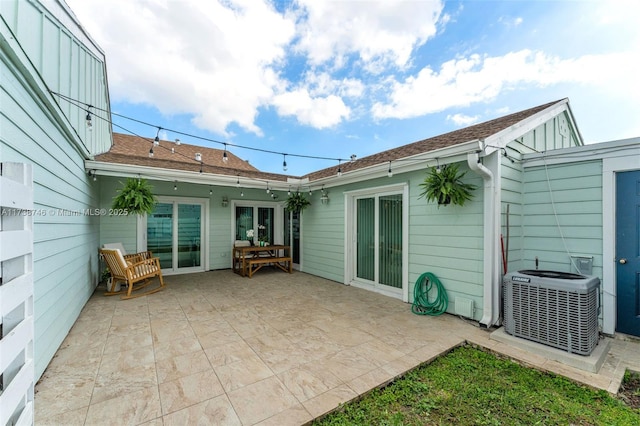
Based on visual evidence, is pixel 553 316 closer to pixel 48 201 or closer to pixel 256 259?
pixel 48 201

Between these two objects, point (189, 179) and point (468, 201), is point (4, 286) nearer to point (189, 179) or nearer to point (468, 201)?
point (468, 201)

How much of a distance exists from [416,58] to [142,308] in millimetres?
8254

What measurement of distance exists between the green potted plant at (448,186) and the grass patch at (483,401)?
201 centimetres

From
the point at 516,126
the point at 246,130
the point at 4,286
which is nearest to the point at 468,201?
the point at 516,126

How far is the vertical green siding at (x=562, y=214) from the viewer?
10.8 feet

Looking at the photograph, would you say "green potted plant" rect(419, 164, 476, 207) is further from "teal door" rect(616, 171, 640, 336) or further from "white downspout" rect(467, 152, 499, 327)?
"teal door" rect(616, 171, 640, 336)

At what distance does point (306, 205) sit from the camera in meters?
6.81

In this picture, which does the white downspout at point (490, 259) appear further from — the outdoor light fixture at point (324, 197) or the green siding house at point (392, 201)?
the outdoor light fixture at point (324, 197)

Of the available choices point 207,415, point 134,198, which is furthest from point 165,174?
point 207,415

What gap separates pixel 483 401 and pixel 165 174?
5994mm

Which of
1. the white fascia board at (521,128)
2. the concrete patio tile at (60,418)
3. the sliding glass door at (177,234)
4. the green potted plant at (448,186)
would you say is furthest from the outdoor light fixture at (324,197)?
the concrete patio tile at (60,418)

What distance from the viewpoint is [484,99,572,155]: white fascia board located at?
10.8 ft

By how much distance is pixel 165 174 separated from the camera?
5297mm

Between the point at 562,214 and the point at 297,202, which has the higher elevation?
the point at 297,202
